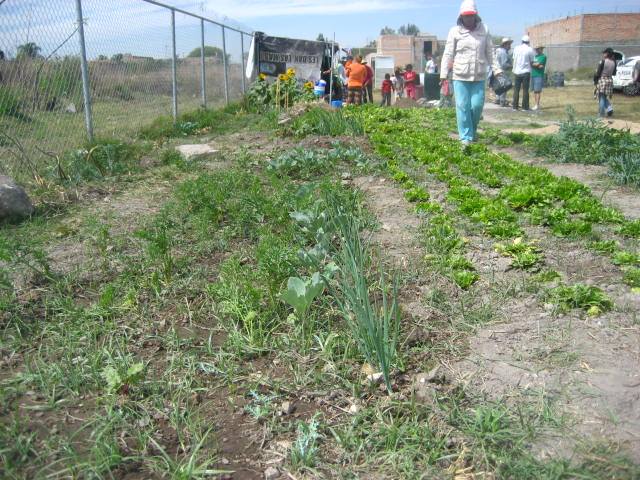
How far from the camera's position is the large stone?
4.83 meters

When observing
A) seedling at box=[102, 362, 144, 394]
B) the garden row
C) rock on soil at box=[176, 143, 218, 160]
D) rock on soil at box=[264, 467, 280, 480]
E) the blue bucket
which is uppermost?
the blue bucket

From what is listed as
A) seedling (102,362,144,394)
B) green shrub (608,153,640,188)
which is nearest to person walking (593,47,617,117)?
green shrub (608,153,640,188)

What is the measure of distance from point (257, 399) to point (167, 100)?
29.8 feet

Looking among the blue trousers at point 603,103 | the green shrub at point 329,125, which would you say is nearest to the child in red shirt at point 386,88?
the blue trousers at point 603,103

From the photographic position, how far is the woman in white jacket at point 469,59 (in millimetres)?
7547

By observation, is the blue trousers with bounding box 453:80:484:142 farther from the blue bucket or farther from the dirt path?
the blue bucket

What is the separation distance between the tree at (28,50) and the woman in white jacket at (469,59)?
5.11m

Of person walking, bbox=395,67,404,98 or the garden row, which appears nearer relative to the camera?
the garden row

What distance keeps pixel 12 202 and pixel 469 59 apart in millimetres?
5643

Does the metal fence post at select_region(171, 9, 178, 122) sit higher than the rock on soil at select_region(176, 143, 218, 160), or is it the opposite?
the metal fence post at select_region(171, 9, 178, 122)

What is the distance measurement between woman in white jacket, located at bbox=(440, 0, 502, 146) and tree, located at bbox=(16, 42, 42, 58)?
5.11 metres

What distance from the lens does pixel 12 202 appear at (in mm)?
4883

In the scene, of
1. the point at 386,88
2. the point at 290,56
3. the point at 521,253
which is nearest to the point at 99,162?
the point at 521,253

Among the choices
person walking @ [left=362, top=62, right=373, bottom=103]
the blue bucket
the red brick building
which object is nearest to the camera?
the blue bucket
